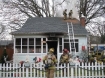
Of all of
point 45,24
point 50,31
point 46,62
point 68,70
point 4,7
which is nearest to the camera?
point 46,62

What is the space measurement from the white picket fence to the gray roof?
344 inches

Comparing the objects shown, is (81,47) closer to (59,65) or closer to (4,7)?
(59,65)

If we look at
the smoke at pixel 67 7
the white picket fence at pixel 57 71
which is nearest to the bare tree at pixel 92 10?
the smoke at pixel 67 7

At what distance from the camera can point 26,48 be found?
20.3m

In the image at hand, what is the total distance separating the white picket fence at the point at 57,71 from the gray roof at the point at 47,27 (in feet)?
28.7

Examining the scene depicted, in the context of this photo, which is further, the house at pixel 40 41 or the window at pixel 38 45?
the window at pixel 38 45

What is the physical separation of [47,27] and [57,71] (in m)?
10.8

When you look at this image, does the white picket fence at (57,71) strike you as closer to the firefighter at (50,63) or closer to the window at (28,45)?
the firefighter at (50,63)

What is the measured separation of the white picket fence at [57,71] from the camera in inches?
434

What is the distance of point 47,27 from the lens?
21422 millimetres

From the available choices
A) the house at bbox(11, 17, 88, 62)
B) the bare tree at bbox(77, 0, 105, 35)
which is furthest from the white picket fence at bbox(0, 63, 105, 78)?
the bare tree at bbox(77, 0, 105, 35)

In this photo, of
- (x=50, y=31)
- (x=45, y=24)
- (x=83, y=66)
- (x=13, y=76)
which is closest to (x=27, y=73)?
(x=13, y=76)

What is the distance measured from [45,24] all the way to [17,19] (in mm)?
12215

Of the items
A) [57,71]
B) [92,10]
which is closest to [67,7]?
[92,10]
